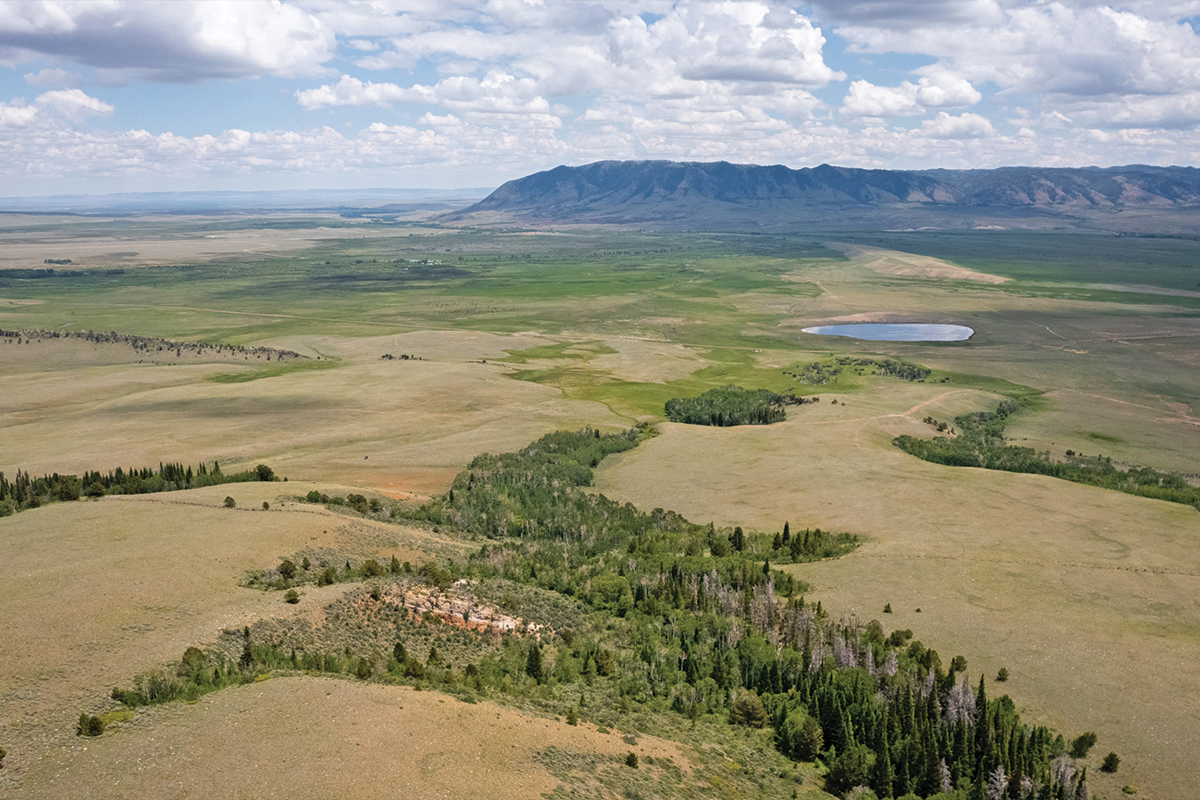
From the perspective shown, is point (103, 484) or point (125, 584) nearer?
point (125, 584)

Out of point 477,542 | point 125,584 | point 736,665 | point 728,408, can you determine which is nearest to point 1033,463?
point 728,408

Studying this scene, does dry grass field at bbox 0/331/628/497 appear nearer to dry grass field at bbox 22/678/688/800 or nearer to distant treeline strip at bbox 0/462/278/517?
distant treeline strip at bbox 0/462/278/517

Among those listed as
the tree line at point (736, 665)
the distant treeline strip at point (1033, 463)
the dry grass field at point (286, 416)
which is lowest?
the tree line at point (736, 665)

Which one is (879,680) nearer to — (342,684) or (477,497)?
(342,684)

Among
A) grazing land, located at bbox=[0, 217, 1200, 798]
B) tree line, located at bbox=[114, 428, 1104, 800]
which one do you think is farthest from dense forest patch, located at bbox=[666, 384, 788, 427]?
tree line, located at bbox=[114, 428, 1104, 800]

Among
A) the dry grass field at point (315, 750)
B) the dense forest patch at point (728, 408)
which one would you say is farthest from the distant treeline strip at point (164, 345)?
the dry grass field at point (315, 750)

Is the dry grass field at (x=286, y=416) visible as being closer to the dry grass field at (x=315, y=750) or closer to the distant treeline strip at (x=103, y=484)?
the distant treeline strip at (x=103, y=484)

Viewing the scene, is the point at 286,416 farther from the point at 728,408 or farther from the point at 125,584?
the point at 125,584
